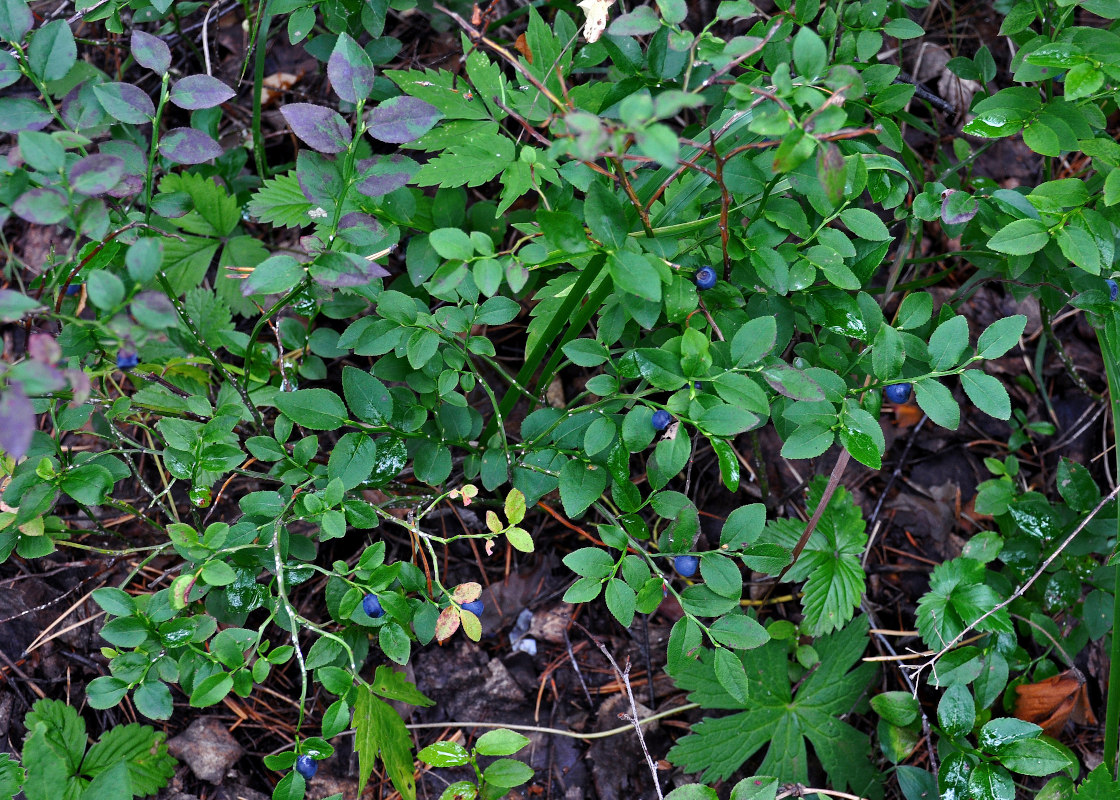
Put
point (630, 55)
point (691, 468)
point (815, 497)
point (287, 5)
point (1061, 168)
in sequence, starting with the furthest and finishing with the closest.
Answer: point (1061, 168) → point (691, 468) → point (815, 497) → point (287, 5) → point (630, 55)

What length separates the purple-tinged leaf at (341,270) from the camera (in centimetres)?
143

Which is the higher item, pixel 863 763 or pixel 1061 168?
pixel 1061 168

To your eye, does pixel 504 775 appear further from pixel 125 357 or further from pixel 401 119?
pixel 401 119

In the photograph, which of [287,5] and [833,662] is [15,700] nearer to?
[287,5]

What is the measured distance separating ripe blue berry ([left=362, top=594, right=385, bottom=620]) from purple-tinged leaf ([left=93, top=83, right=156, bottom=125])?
1.03 meters

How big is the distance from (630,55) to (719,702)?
1.63 m

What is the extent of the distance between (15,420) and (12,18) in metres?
0.82

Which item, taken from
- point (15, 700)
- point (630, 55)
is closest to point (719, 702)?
point (630, 55)

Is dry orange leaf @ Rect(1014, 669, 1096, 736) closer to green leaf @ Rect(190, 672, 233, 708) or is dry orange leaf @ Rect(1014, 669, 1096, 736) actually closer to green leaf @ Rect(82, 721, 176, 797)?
green leaf @ Rect(190, 672, 233, 708)

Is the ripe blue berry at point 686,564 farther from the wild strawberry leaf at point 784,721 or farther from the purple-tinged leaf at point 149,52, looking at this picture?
the purple-tinged leaf at point 149,52

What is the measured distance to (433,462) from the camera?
1.87 meters

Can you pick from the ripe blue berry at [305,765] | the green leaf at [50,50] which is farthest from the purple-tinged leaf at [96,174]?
the ripe blue berry at [305,765]

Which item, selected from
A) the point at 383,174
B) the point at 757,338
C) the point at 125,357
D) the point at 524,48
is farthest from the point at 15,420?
the point at 524,48

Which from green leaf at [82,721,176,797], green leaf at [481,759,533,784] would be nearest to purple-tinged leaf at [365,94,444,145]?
green leaf at [481,759,533,784]
